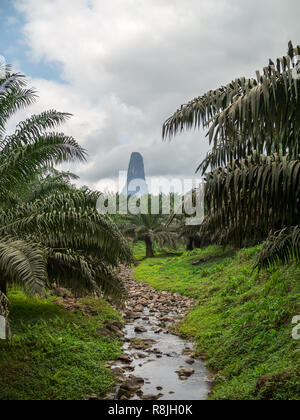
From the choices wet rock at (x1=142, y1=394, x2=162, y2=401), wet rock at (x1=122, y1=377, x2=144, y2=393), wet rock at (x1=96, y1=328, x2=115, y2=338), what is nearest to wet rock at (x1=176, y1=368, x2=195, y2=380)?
wet rock at (x1=122, y1=377, x2=144, y2=393)

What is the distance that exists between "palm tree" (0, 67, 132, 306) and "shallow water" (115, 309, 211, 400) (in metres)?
1.35

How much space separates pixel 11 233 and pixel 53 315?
2.34m

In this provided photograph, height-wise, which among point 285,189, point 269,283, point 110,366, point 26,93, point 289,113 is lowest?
point 110,366

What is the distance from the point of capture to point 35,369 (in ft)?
18.2

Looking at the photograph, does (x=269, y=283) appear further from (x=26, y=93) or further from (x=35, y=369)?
(x=26, y=93)

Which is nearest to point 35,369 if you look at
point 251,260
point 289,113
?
point 289,113

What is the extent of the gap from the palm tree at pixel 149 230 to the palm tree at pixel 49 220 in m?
17.9

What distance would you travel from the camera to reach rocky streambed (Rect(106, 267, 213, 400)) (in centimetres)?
537

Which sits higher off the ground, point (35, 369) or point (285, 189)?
point (285, 189)

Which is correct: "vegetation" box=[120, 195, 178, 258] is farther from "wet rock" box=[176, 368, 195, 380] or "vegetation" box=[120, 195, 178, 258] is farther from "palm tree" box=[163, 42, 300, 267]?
"palm tree" box=[163, 42, 300, 267]

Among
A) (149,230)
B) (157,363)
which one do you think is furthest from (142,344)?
(149,230)

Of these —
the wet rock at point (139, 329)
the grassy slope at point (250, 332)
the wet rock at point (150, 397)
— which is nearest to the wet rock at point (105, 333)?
the wet rock at point (139, 329)

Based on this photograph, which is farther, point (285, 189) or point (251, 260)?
point (251, 260)

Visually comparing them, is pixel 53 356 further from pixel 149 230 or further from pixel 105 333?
pixel 149 230
